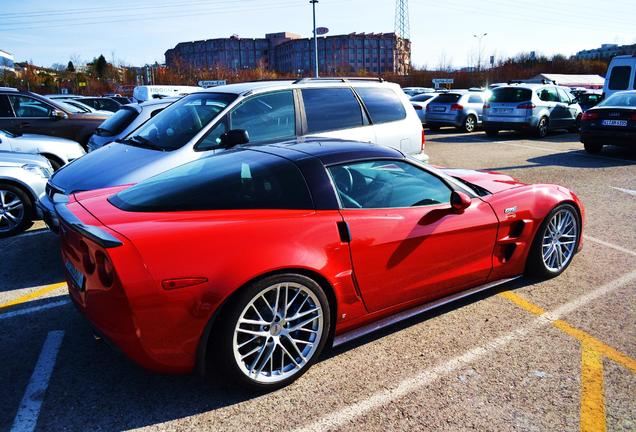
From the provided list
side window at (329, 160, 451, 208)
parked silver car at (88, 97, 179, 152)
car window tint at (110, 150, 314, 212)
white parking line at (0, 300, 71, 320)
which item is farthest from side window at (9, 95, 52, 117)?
side window at (329, 160, 451, 208)

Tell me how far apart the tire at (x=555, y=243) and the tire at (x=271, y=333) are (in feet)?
7.31

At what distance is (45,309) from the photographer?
3.88 metres

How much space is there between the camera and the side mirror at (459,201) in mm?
3410

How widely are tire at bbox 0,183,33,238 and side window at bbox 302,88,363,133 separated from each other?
11.5ft

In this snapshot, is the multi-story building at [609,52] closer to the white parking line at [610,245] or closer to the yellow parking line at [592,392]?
the white parking line at [610,245]

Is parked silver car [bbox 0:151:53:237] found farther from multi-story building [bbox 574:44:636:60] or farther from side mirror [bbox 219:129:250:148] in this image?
multi-story building [bbox 574:44:636:60]

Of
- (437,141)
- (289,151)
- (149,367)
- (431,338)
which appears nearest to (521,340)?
(431,338)

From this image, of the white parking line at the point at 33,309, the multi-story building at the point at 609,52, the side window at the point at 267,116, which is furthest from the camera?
the multi-story building at the point at 609,52

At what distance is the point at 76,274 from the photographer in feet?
9.20

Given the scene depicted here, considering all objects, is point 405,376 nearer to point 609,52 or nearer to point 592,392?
point 592,392

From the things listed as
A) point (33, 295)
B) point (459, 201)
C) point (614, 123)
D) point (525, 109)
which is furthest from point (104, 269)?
point (525, 109)

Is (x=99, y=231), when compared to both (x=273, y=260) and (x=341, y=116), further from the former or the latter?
(x=341, y=116)

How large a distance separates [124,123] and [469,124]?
44.7ft

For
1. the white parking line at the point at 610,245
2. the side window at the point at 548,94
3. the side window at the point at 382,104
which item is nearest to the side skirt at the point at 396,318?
the white parking line at the point at 610,245
